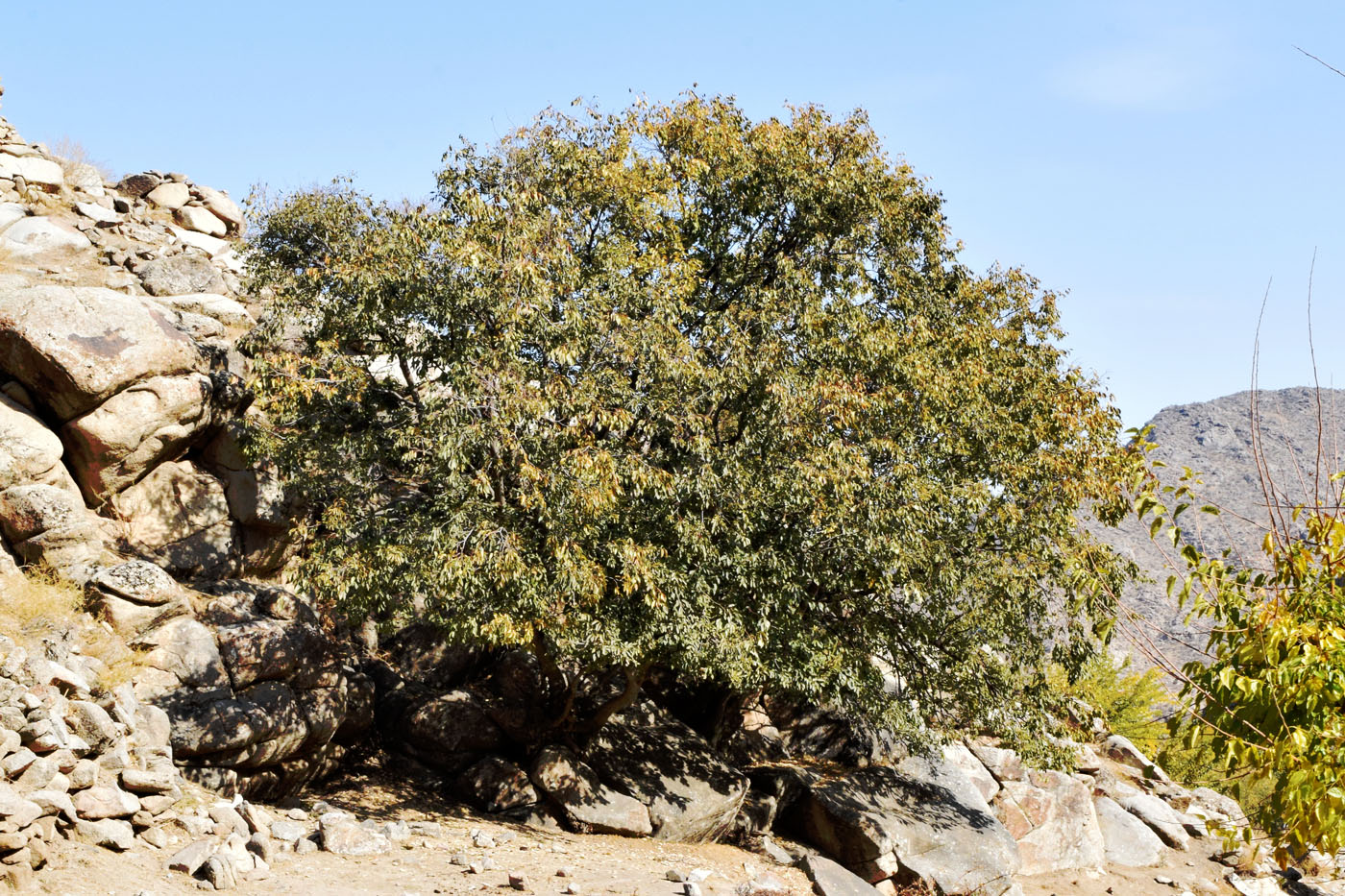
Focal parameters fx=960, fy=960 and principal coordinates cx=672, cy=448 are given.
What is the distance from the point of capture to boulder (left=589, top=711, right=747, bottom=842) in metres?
17.2

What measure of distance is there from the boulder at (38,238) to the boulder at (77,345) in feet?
16.7

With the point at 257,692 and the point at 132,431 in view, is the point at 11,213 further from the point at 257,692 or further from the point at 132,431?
the point at 257,692

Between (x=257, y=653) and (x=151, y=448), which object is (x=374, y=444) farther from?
(x=151, y=448)

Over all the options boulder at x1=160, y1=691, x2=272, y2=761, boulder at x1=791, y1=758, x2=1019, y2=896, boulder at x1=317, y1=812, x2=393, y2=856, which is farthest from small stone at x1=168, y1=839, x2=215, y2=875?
boulder at x1=791, y1=758, x2=1019, y2=896

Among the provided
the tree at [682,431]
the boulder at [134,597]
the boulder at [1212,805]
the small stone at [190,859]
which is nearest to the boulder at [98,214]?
the tree at [682,431]

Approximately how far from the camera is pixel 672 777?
59.6 ft

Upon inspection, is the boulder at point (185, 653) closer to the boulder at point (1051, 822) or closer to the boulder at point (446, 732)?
the boulder at point (446, 732)

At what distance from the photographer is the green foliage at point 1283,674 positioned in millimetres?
6145

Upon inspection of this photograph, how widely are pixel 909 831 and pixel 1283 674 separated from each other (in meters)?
13.7

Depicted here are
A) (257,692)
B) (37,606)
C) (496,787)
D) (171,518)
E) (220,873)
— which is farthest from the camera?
(171,518)

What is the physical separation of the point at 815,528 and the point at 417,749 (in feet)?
29.4

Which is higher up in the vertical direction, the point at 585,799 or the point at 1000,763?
the point at 1000,763

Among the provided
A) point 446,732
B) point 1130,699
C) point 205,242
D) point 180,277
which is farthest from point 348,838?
point 1130,699

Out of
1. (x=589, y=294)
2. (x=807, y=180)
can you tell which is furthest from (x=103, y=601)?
(x=807, y=180)
